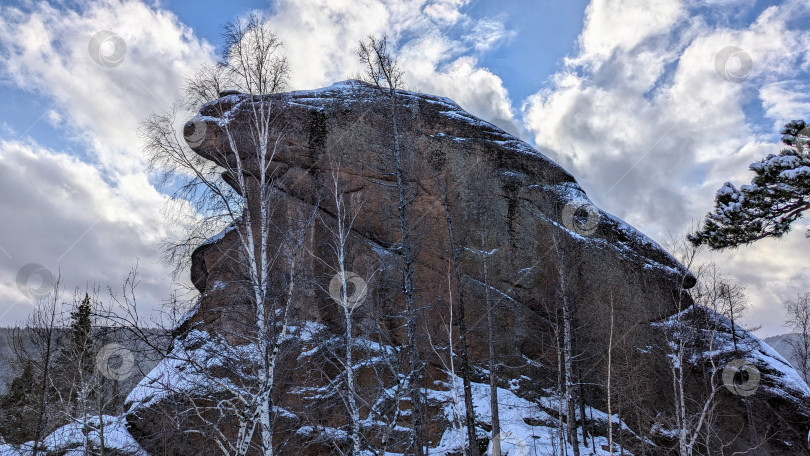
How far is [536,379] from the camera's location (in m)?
19.9

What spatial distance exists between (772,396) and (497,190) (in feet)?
47.0

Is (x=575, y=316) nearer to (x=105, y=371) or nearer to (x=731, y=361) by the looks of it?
(x=731, y=361)

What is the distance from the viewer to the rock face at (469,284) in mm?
17172

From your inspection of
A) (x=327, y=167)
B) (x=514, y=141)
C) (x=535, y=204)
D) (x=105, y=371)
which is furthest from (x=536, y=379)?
(x=105, y=371)

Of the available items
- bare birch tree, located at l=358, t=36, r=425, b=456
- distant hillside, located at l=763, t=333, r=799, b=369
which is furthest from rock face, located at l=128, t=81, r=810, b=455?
distant hillside, located at l=763, t=333, r=799, b=369

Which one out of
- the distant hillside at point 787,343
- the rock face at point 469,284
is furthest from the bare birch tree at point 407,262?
the distant hillside at point 787,343

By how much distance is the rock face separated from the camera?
56.3 ft

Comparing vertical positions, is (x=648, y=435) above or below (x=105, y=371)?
below

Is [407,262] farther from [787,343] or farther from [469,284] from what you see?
[787,343]

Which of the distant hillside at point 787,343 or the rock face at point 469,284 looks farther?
the distant hillside at point 787,343

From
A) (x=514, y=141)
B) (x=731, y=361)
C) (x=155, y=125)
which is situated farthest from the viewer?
(x=514, y=141)

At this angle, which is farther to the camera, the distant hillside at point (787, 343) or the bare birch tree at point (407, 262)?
the distant hillside at point (787, 343)

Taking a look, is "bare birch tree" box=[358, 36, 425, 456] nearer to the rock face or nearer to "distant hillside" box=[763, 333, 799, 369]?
the rock face

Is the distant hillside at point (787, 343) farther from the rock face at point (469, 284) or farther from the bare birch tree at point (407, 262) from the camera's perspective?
→ the bare birch tree at point (407, 262)
